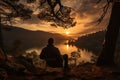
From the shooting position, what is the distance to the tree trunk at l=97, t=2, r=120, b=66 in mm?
11984

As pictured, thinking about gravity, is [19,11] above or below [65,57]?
above

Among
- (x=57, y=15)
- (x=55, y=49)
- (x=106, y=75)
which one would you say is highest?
(x=57, y=15)

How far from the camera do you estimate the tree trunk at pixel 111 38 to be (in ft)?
39.3

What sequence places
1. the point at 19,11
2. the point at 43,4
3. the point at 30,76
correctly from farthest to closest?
the point at 19,11 < the point at 43,4 < the point at 30,76

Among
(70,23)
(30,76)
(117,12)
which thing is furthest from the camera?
(70,23)

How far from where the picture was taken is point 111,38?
1207 cm

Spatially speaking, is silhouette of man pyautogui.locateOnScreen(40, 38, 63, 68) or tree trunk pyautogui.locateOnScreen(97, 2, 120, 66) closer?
silhouette of man pyautogui.locateOnScreen(40, 38, 63, 68)

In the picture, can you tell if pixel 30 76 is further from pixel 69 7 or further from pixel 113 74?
pixel 69 7

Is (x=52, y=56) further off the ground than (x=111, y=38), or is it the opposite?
(x=111, y=38)

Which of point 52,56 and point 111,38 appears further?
point 111,38

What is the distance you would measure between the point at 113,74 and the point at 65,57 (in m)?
2.23

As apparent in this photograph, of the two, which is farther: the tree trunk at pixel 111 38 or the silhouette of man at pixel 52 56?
the tree trunk at pixel 111 38

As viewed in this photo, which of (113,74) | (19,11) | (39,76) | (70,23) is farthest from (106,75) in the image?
(19,11)

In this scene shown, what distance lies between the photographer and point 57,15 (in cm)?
1438
